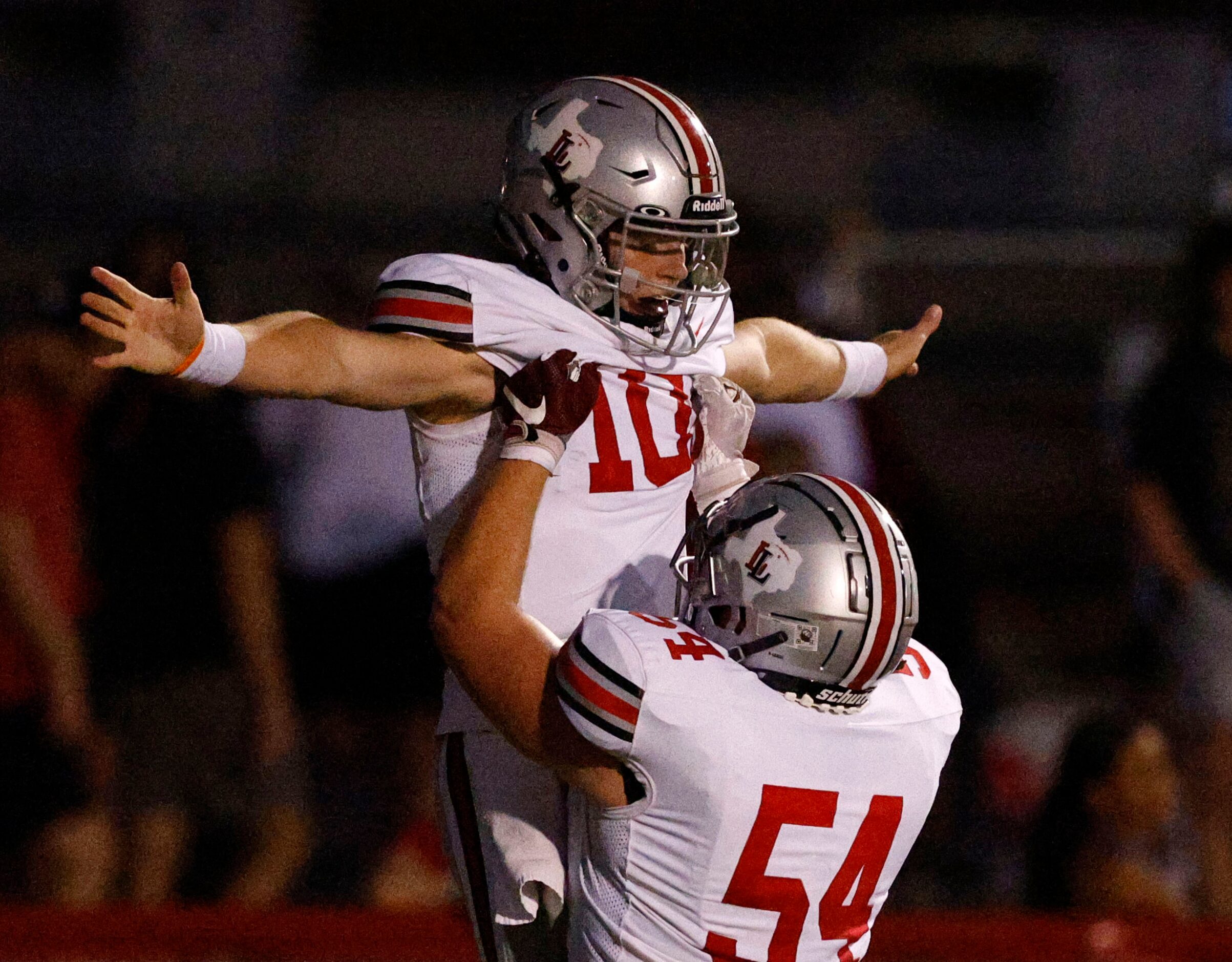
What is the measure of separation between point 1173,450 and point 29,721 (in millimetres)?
2351

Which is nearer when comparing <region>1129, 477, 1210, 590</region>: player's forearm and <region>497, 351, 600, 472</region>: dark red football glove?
<region>497, 351, 600, 472</region>: dark red football glove

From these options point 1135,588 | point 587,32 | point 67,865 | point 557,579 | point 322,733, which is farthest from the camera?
point 587,32

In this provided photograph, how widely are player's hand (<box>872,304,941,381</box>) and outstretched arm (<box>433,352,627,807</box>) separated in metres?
0.71

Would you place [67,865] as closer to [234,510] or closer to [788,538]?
[234,510]

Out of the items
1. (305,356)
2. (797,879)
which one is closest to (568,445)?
(305,356)

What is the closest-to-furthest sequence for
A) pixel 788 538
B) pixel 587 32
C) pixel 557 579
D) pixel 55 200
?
pixel 788 538, pixel 557 579, pixel 55 200, pixel 587 32

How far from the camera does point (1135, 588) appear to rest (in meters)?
3.69

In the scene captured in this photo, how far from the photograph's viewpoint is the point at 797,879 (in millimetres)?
1546

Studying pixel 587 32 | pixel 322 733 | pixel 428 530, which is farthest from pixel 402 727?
pixel 587 32

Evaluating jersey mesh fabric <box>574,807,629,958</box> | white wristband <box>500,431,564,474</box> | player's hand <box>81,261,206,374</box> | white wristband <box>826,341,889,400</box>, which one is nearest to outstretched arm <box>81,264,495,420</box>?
player's hand <box>81,261,206,374</box>

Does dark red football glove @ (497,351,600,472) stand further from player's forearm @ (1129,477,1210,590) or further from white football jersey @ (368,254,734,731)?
player's forearm @ (1129,477,1210,590)

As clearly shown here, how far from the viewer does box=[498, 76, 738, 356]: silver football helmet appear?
1.69m

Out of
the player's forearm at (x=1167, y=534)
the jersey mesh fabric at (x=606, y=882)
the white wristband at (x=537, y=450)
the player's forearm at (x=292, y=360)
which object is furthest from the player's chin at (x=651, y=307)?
the player's forearm at (x=1167, y=534)

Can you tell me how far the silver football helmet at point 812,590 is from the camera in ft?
4.91
